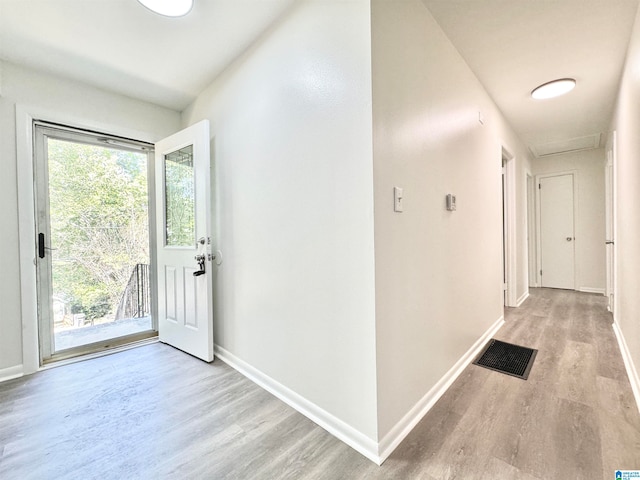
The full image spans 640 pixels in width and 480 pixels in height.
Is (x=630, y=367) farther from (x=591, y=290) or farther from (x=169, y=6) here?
(x=169, y=6)

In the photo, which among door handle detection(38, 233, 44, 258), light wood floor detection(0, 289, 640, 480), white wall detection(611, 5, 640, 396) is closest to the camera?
light wood floor detection(0, 289, 640, 480)

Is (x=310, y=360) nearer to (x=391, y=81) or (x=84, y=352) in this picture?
(x=391, y=81)

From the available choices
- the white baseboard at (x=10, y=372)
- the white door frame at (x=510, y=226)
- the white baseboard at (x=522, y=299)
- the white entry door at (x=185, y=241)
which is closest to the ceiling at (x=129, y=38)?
the white entry door at (x=185, y=241)

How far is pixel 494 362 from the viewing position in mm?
2225

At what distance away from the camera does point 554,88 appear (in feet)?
8.59

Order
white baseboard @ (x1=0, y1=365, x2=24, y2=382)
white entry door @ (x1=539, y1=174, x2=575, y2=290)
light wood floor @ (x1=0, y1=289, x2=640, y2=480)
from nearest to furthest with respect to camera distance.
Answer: light wood floor @ (x1=0, y1=289, x2=640, y2=480) < white baseboard @ (x1=0, y1=365, x2=24, y2=382) < white entry door @ (x1=539, y1=174, x2=575, y2=290)

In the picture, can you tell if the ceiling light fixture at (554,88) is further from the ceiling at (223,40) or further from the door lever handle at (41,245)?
the door lever handle at (41,245)

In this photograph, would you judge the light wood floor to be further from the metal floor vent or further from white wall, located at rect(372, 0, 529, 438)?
white wall, located at rect(372, 0, 529, 438)

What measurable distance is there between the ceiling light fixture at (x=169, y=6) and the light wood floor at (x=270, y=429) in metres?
2.44

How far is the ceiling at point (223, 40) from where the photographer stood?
5.58 feet

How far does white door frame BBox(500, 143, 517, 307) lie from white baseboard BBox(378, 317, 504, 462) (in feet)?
5.88

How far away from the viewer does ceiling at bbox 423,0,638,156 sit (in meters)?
1.72

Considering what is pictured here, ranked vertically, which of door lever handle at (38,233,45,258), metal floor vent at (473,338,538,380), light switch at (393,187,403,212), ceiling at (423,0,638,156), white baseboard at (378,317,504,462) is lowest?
metal floor vent at (473,338,538,380)

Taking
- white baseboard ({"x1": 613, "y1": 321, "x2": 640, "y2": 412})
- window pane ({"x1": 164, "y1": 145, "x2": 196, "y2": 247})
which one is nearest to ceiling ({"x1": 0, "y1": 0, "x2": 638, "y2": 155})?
window pane ({"x1": 164, "y1": 145, "x2": 196, "y2": 247})
